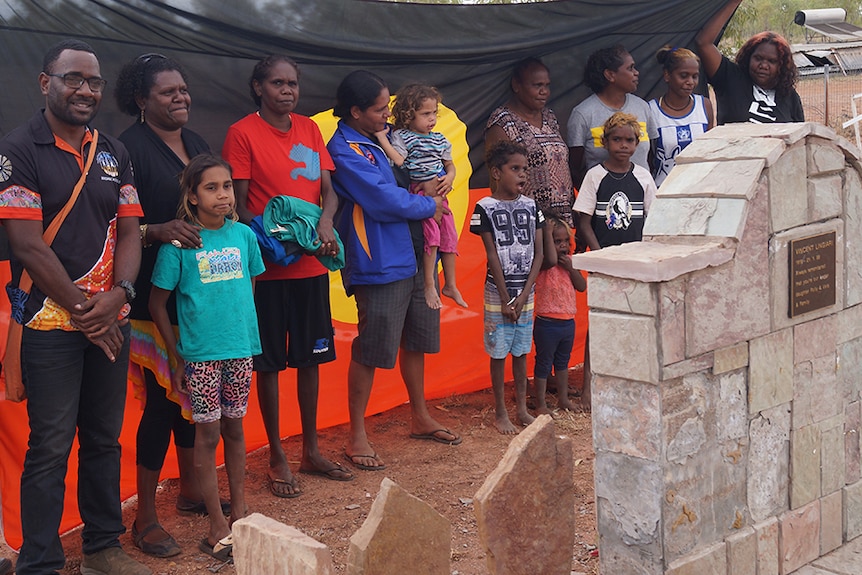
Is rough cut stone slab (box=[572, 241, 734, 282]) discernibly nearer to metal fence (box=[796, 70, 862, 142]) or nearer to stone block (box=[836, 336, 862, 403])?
stone block (box=[836, 336, 862, 403])

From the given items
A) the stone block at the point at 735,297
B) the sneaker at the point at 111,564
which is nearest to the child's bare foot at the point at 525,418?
the stone block at the point at 735,297

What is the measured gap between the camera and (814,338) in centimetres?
401

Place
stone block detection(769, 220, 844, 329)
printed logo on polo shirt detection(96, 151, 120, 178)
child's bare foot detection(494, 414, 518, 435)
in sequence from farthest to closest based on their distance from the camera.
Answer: child's bare foot detection(494, 414, 518, 435)
printed logo on polo shirt detection(96, 151, 120, 178)
stone block detection(769, 220, 844, 329)

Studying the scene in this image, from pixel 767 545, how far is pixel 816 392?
0.70 metres

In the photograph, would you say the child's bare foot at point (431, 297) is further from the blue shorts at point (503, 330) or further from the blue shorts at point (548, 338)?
the blue shorts at point (548, 338)

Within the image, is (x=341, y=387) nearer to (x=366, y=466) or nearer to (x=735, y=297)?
(x=366, y=466)

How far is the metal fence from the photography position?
19.3 metres

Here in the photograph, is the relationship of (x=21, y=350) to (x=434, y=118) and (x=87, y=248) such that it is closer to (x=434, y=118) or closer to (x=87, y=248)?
(x=87, y=248)

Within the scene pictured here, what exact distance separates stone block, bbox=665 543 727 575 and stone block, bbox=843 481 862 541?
Answer: 3.09ft

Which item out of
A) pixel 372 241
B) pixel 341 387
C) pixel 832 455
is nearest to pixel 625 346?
pixel 832 455

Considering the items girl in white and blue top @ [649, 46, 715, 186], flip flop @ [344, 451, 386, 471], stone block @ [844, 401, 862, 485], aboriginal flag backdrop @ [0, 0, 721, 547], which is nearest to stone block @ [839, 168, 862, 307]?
stone block @ [844, 401, 862, 485]

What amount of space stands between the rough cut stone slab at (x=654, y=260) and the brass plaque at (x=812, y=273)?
500 mm

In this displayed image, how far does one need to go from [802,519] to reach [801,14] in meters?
5.49

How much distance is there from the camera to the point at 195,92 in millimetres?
5238
